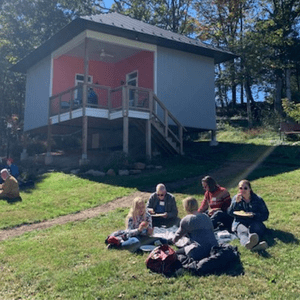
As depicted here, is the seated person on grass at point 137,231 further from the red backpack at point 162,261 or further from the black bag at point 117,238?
the red backpack at point 162,261

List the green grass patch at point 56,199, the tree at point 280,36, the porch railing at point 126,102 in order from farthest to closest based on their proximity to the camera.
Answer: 1. the tree at point 280,36
2. the porch railing at point 126,102
3. the green grass patch at point 56,199

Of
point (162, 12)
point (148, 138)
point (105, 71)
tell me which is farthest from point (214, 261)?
point (162, 12)

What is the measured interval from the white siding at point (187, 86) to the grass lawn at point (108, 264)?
913cm

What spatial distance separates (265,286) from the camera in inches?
193

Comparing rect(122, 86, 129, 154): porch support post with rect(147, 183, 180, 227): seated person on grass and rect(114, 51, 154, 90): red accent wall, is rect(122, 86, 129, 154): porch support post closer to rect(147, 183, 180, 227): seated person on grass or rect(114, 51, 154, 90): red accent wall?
rect(114, 51, 154, 90): red accent wall

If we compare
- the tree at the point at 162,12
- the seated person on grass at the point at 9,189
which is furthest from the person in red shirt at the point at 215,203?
the tree at the point at 162,12

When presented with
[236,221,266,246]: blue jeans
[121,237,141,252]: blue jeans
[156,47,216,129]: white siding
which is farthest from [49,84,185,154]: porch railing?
[236,221,266,246]: blue jeans

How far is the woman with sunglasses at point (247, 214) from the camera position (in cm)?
659

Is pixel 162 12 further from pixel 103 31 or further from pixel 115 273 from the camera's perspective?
pixel 115 273

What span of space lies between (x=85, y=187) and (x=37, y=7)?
21.2 meters

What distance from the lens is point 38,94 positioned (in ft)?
70.5

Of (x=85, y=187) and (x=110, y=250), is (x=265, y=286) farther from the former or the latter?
(x=85, y=187)

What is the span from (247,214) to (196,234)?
1.23 m

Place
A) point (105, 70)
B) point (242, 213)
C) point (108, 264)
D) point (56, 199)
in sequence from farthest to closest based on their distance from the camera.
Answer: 1. point (105, 70)
2. point (56, 199)
3. point (242, 213)
4. point (108, 264)
